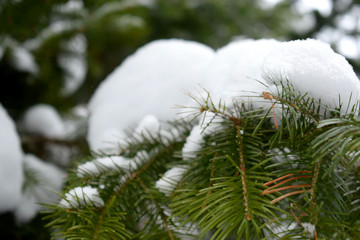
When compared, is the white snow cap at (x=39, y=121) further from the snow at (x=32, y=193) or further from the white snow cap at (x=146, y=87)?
the white snow cap at (x=146, y=87)

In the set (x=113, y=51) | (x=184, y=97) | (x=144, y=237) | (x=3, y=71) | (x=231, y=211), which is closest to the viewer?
(x=231, y=211)

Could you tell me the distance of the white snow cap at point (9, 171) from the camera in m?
0.80

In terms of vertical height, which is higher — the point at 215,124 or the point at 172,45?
the point at 172,45

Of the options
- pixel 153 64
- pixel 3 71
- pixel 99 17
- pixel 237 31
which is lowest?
pixel 153 64

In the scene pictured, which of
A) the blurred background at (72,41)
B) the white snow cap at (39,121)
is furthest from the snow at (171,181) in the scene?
the white snow cap at (39,121)

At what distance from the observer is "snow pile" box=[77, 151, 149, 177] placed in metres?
0.58

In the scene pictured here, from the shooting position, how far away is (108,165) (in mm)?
591

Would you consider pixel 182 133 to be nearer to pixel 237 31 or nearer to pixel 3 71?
pixel 3 71

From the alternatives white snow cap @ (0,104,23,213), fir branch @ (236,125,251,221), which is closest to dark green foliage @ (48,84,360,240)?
fir branch @ (236,125,251,221)

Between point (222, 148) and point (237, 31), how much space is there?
6.03 ft

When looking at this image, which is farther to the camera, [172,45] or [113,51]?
[113,51]

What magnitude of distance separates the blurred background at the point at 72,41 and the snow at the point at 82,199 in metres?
0.52

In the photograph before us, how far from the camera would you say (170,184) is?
0.53 meters

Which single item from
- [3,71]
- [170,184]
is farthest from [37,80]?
[170,184]
